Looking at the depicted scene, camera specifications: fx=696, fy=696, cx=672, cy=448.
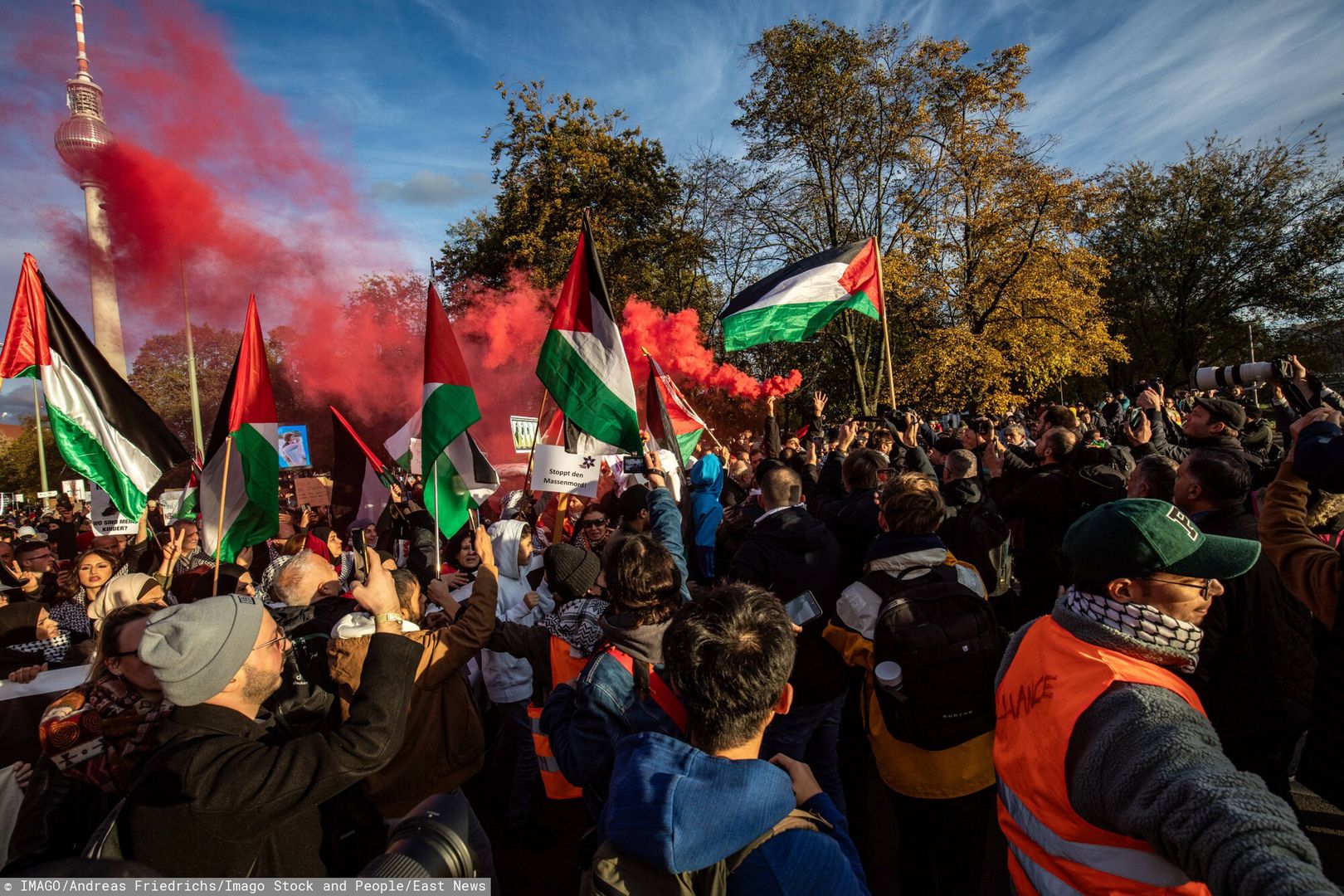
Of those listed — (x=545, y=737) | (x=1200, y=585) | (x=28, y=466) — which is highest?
(x=1200, y=585)

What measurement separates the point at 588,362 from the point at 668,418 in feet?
2.82

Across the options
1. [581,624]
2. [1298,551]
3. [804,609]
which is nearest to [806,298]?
[804,609]

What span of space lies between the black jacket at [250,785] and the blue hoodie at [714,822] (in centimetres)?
94

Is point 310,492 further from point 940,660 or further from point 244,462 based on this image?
point 940,660

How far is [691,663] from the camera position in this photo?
63.2 inches

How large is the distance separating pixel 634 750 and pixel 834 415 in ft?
80.6

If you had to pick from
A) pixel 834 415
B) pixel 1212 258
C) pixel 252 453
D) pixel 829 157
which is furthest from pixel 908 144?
pixel 252 453

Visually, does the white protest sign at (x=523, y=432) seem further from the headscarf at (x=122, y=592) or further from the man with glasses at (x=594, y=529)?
the headscarf at (x=122, y=592)

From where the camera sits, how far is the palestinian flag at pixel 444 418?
15.8ft

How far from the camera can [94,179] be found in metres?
19.0

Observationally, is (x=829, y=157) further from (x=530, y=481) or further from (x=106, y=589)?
(x=106, y=589)

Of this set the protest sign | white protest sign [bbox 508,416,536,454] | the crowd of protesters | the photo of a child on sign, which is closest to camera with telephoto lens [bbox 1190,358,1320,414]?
the crowd of protesters

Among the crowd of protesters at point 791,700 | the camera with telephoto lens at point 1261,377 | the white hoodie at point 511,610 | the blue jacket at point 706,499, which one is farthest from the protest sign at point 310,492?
the camera with telephoto lens at point 1261,377

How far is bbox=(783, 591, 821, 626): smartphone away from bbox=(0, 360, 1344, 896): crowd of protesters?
0.02 m
